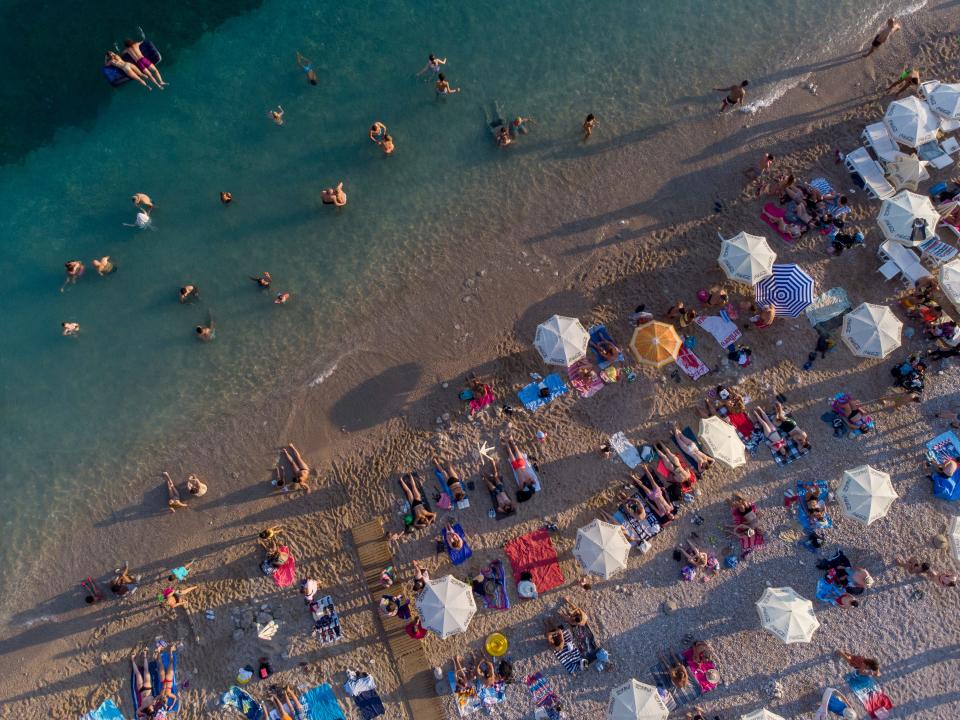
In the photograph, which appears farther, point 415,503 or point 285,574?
point 415,503

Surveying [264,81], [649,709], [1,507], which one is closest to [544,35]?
[264,81]

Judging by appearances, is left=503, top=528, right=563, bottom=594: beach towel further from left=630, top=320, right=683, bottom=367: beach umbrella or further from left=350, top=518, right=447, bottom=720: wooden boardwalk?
left=630, top=320, right=683, bottom=367: beach umbrella

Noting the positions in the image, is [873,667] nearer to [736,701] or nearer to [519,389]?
[736,701]

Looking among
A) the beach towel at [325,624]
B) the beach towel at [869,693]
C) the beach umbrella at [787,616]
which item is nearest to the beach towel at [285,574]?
the beach towel at [325,624]

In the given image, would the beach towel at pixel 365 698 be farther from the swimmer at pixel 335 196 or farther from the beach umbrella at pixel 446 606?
the swimmer at pixel 335 196

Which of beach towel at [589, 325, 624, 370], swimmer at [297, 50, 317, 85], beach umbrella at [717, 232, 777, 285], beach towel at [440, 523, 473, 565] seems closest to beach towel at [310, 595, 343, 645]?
beach towel at [440, 523, 473, 565]

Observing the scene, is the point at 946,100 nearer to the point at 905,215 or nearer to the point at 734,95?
the point at 905,215

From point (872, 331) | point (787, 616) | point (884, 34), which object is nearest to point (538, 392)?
point (787, 616)
